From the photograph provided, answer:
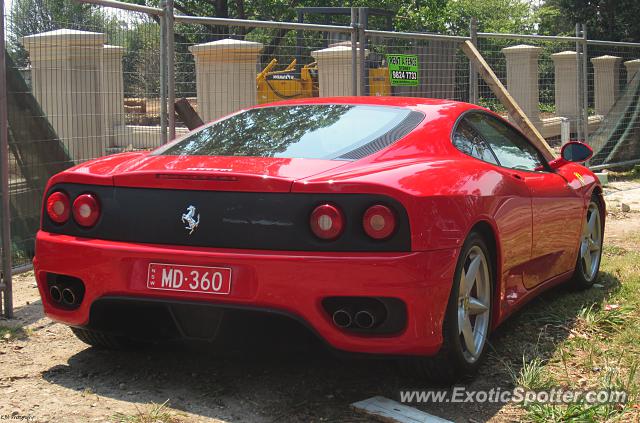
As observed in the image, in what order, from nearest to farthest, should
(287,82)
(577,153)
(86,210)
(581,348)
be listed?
(86,210) < (581,348) < (577,153) < (287,82)

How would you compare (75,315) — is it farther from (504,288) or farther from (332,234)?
(504,288)

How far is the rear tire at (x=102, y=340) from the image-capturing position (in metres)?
4.40

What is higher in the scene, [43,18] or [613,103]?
[43,18]

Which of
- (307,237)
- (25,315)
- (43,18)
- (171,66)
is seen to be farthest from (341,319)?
(171,66)

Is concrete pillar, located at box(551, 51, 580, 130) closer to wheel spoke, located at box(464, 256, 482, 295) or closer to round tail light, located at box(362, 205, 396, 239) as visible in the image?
wheel spoke, located at box(464, 256, 482, 295)

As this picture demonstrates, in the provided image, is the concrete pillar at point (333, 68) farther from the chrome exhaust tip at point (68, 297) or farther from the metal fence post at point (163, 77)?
the chrome exhaust tip at point (68, 297)

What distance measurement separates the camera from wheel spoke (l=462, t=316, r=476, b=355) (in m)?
4.02

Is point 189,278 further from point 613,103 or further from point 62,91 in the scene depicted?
point 613,103

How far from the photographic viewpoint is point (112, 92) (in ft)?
22.0

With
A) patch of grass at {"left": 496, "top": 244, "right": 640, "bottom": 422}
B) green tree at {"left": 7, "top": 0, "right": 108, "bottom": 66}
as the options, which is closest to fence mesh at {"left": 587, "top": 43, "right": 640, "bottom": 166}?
patch of grass at {"left": 496, "top": 244, "right": 640, "bottom": 422}

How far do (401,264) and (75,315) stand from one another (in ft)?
4.92

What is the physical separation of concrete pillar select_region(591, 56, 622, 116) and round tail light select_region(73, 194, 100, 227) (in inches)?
474

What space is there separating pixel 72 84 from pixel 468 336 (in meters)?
3.67

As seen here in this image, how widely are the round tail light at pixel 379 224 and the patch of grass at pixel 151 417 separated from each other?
1.05 meters
